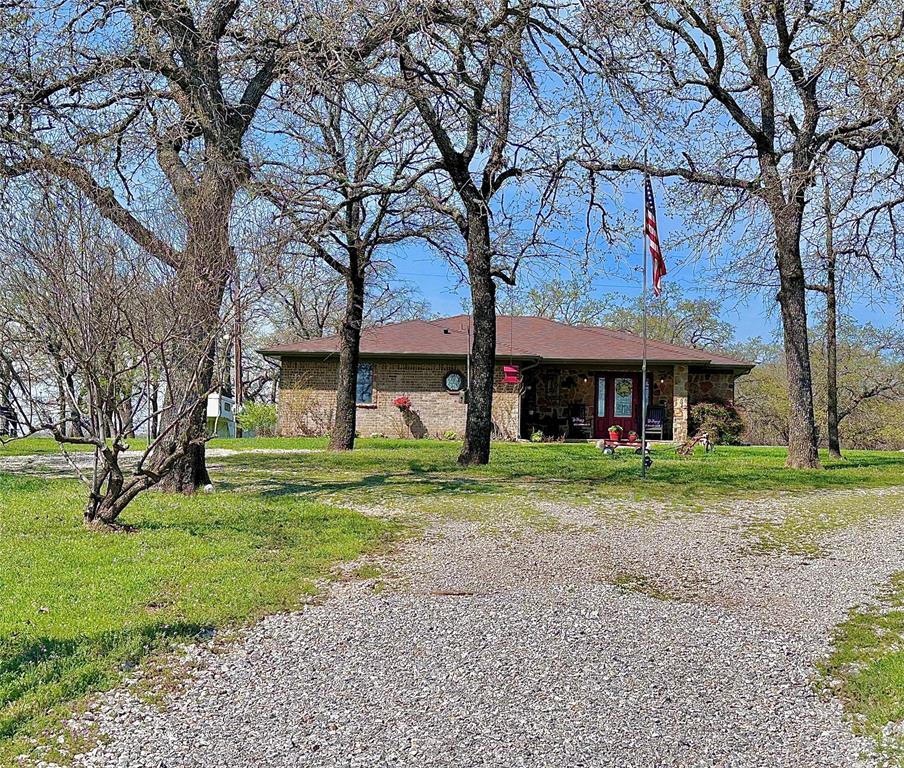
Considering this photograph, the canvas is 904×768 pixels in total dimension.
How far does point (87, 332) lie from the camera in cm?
697

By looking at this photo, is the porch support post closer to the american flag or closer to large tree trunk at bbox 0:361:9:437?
the american flag

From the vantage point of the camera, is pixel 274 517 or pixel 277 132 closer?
pixel 274 517

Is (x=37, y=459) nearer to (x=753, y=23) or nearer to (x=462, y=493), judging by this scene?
(x=462, y=493)

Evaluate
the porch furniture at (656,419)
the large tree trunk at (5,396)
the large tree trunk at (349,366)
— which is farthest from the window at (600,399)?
the large tree trunk at (5,396)

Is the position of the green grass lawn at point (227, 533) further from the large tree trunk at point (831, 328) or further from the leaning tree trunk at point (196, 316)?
the large tree trunk at point (831, 328)

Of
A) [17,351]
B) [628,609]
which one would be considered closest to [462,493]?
[628,609]

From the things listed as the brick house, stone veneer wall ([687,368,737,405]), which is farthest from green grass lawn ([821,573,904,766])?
stone veneer wall ([687,368,737,405])

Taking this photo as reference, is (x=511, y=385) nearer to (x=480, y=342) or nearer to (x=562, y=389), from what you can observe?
(x=562, y=389)

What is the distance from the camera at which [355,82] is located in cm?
948

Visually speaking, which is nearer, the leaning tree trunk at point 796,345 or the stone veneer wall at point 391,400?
the leaning tree trunk at point 796,345

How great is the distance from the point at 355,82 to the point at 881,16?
605 cm

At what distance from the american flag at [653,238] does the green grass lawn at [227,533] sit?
3345 mm

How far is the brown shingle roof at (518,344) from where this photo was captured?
75.8 ft

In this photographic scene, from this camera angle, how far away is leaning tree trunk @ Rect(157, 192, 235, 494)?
775cm
